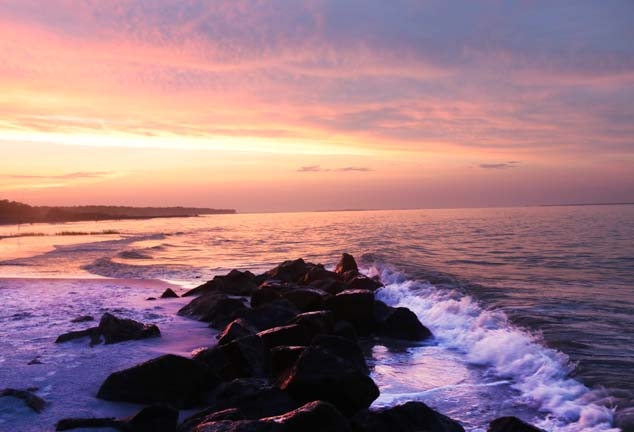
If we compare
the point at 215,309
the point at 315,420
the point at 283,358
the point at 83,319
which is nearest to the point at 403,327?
the point at 215,309

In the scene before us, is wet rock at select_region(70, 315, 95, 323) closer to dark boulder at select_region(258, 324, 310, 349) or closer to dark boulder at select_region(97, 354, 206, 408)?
dark boulder at select_region(258, 324, 310, 349)

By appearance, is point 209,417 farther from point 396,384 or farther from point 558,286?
point 558,286

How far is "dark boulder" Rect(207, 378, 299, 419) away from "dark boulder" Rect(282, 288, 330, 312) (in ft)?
21.8

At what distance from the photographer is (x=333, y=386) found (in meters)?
6.54

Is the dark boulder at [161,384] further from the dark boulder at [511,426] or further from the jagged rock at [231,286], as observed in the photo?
the jagged rock at [231,286]

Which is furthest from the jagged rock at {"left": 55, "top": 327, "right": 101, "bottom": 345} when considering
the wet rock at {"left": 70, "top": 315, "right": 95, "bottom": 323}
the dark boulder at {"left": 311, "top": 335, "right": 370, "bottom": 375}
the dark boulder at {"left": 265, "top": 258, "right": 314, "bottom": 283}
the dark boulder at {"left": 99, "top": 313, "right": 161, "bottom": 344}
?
the dark boulder at {"left": 265, "top": 258, "right": 314, "bottom": 283}

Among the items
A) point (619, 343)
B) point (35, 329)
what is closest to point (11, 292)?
point (35, 329)

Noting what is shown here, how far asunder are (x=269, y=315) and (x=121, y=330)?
307 centimetres

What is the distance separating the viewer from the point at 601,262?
87.2 ft

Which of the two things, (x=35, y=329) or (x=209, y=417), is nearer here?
(x=209, y=417)

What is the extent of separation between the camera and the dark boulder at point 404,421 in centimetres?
575

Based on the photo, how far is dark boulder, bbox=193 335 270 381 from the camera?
796 centimetres

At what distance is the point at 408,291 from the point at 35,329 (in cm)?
1192

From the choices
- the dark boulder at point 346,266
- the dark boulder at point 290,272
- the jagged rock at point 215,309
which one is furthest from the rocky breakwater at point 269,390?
the dark boulder at point 346,266
